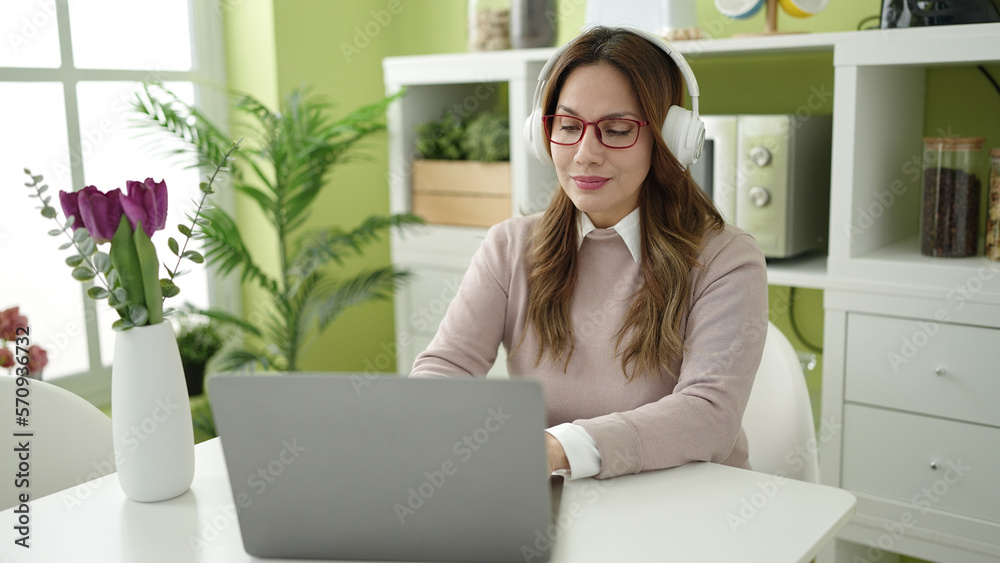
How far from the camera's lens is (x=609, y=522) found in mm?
979

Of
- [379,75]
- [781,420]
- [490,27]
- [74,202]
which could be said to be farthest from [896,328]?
[379,75]

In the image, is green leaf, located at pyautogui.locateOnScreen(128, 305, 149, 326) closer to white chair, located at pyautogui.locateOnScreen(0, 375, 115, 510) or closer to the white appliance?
white chair, located at pyautogui.locateOnScreen(0, 375, 115, 510)

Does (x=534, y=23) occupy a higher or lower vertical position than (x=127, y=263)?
higher

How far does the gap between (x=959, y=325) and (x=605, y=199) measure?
869mm

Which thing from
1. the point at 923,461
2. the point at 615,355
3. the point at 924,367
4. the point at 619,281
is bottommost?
the point at 923,461

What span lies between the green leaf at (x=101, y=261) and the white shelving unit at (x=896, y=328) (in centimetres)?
146

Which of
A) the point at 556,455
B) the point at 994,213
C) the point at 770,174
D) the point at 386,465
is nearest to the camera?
the point at 386,465

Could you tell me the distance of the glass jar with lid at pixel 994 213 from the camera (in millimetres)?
1777

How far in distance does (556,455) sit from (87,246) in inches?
23.6

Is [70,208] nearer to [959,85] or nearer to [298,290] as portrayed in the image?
[298,290]

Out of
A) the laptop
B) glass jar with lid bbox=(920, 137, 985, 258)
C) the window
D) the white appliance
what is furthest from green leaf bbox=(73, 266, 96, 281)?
glass jar with lid bbox=(920, 137, 985, 258)

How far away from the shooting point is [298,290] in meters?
2.59

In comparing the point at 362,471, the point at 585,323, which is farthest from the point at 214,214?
the point at 362,471

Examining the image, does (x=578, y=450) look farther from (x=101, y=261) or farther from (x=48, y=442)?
(x=48, y=442)
